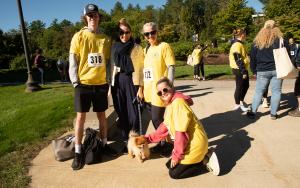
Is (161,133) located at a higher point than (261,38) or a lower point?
lower

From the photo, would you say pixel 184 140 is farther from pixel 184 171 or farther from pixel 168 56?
pixel 168 56

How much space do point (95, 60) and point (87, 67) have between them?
5.7 inches

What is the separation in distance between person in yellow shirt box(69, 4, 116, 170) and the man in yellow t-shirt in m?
0.57

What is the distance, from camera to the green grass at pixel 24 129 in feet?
16.6

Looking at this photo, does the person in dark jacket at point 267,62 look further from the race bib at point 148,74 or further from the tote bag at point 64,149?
the tote bag at point 64,149

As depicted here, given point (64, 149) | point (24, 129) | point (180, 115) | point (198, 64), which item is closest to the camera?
point (180, 115)

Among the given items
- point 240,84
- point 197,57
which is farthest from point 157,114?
point 197,57

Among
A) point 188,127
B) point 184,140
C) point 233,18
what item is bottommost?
point 184,140

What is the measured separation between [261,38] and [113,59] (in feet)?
9.89

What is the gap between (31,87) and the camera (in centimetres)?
1362

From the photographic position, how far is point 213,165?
4465 mm

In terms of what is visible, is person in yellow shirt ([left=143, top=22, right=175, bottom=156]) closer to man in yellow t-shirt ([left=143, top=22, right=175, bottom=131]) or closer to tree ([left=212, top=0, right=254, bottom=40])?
man in yellow t-shirt ([left=143, top=22, right=175, bottom=131])

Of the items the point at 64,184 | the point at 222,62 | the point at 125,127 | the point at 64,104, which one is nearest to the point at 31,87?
the point at 64,104

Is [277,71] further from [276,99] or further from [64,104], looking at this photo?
[64,104]
